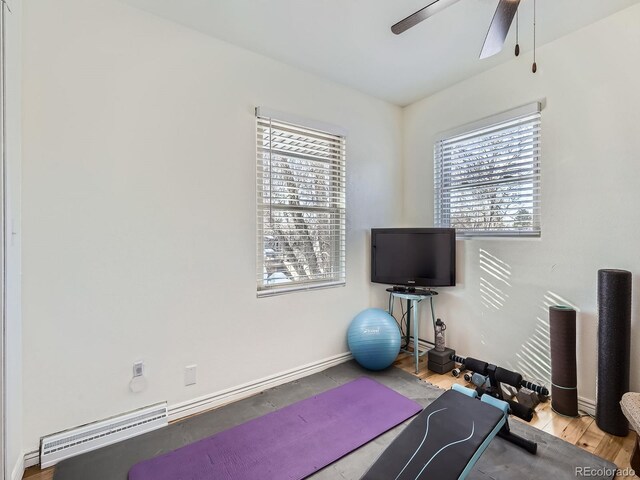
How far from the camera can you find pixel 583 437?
191 centimetres

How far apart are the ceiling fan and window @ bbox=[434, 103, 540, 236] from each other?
42.3 inches

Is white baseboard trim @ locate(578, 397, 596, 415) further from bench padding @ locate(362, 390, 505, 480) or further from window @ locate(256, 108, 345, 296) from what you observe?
window @ locate(256, 108, 345, 296)

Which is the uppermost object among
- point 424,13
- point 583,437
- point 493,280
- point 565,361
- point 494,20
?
point 424,13

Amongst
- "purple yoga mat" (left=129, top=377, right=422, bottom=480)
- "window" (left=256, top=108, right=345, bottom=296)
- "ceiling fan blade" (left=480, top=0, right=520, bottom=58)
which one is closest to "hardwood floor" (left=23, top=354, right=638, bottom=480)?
"purple yoga mat" (left=129, top=377, right=422, bottom=480)

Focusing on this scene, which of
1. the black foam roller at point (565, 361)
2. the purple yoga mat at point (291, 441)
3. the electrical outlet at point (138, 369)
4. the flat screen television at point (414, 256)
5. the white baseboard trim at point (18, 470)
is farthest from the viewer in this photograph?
the flat screen television at point (414, 256)

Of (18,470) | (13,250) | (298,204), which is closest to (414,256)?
(298,204)

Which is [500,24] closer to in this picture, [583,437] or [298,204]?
[298,204]

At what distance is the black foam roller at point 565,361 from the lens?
6.90 feet

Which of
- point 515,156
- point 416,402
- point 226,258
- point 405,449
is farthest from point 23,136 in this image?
point 515,156

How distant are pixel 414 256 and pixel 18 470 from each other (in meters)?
2.97

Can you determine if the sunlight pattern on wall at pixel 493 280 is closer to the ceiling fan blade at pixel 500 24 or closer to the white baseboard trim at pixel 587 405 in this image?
the white baseboard trim at pixel 587 405

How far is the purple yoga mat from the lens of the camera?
1640mm

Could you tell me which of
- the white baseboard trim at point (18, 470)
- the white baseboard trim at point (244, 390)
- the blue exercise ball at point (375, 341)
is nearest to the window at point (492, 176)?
the blue exercise ball at point (375, 341)

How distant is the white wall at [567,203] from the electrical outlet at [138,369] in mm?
2693
